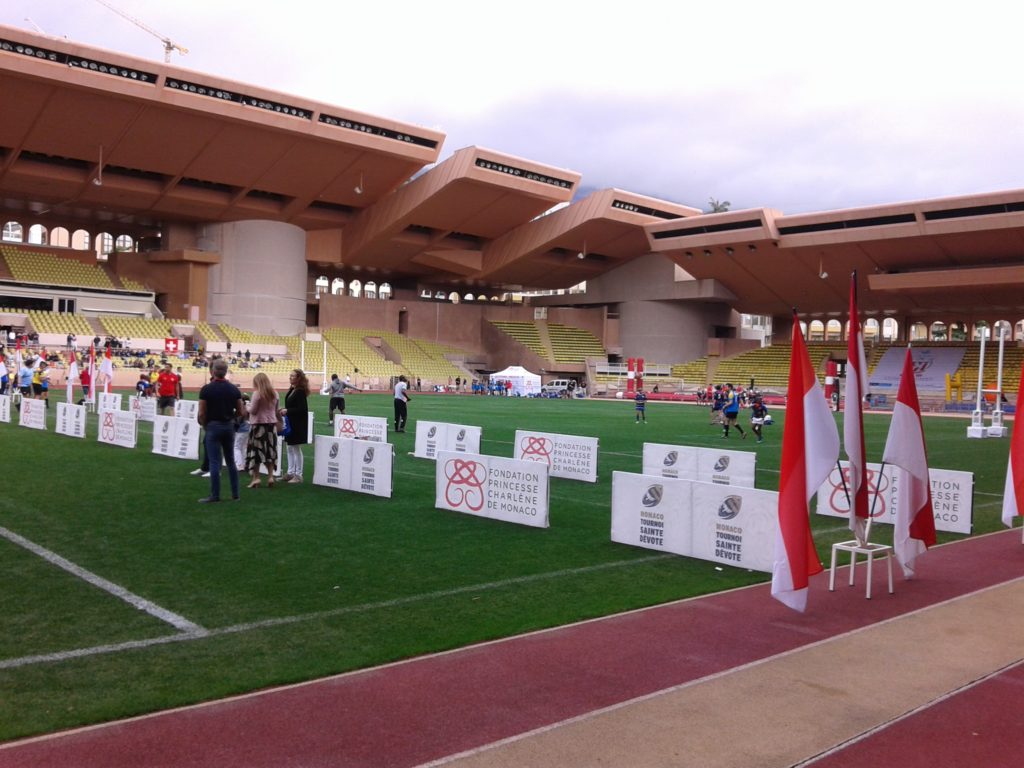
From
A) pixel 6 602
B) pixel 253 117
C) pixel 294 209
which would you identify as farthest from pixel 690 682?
pixel 294 209

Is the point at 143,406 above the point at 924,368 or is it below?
below

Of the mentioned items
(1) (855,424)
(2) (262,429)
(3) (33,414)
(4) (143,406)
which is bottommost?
(3) (33,414)

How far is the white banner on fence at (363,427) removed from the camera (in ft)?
58.7

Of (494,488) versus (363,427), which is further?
(363,427)

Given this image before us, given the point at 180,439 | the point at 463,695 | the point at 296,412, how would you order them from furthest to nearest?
the point at 180,439
the point at 296,412
the point at 463,695

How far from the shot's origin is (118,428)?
748 inches

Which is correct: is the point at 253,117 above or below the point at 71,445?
above

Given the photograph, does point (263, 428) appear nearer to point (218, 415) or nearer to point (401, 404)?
point (218, 415)

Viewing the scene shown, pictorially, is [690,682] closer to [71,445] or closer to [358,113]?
[71,445]

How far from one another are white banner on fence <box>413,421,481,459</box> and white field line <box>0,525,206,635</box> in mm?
8114

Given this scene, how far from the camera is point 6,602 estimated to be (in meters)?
7.03

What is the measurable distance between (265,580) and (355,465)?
5380 millimetres

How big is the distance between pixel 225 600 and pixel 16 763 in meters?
3.08

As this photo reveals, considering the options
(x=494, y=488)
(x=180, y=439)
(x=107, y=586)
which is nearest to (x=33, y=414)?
(x=180, y=439)
